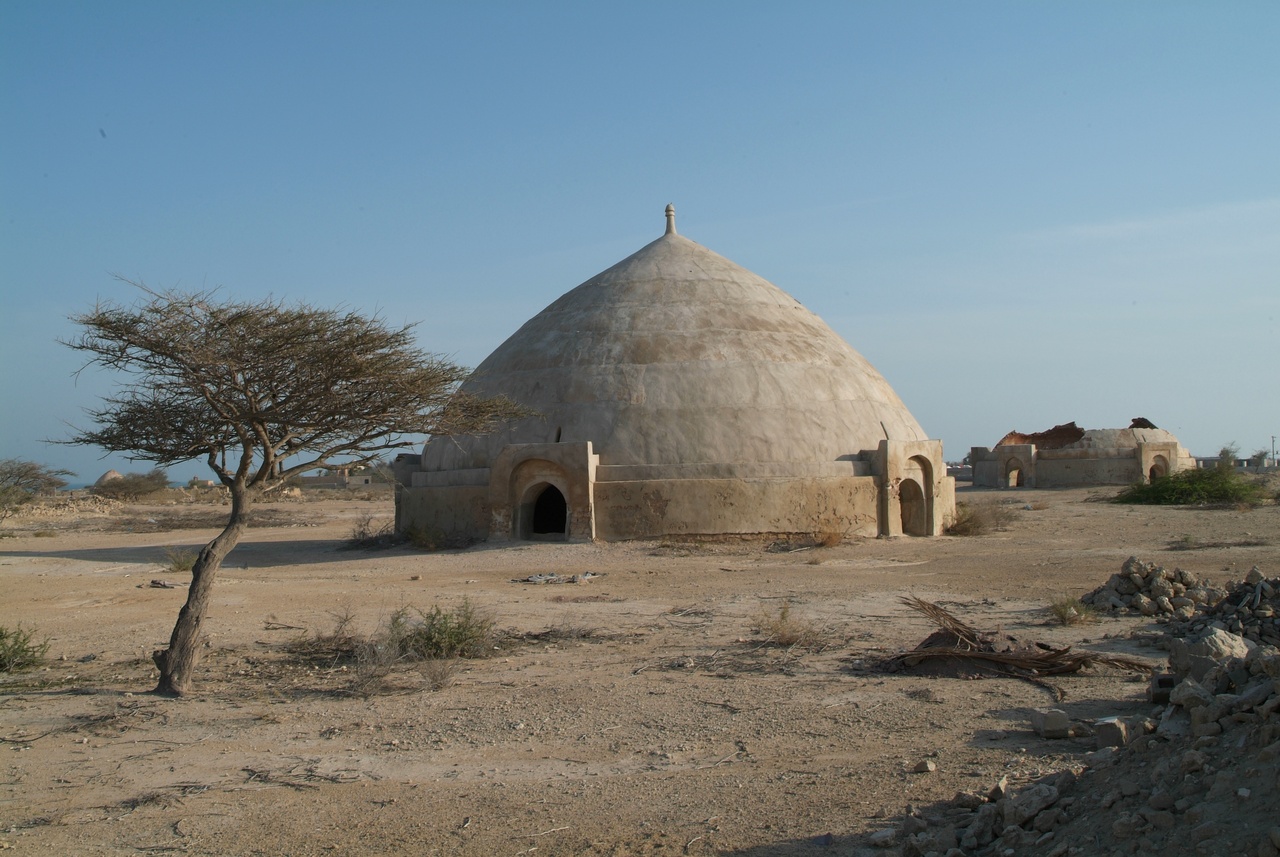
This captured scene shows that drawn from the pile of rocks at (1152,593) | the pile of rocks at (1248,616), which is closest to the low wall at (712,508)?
the pile of rocks at (1152,593)

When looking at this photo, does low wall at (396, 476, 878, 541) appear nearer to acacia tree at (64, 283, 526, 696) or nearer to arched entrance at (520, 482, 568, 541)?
arched entrance at (520, 482, 568, 541)

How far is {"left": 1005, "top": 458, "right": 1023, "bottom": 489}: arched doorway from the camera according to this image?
37750mm

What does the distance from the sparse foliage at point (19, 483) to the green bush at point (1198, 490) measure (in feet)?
100

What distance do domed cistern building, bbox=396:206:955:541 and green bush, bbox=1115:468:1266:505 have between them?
8.90 metres

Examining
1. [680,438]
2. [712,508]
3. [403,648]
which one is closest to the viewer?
[403,648]

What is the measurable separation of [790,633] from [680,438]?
992 cm

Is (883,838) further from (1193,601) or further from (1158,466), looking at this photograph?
(1158,466)

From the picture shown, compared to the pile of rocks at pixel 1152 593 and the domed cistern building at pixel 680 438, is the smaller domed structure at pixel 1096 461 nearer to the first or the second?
the domed cistern building at pixel 680 438

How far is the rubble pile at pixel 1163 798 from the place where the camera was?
10.9ft

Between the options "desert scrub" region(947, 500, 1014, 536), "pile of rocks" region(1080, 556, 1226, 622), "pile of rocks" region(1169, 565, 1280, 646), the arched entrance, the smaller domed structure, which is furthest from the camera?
the smaller domed structure

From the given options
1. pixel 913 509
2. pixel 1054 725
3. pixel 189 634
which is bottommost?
pixel 1054 725

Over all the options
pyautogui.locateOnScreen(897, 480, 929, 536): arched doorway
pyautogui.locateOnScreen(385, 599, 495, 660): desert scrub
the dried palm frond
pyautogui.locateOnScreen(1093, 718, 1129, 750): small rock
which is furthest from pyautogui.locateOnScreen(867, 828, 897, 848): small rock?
pyautogui.locateOnScreen(897, 480, 929, 536): arched doorway

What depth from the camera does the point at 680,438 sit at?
1856 centimetres

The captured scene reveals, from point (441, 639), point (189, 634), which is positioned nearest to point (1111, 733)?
point (441, 639)
